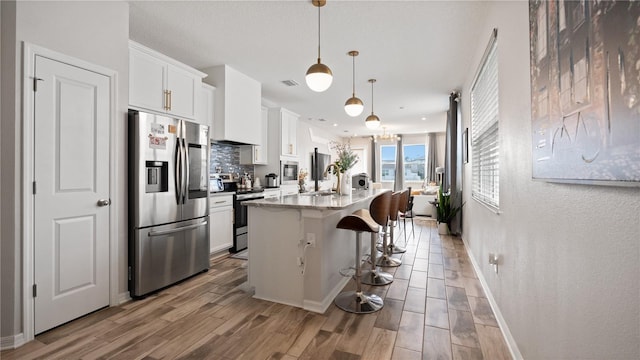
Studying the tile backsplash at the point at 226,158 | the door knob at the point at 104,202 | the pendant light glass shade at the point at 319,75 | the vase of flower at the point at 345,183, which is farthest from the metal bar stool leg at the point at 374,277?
the tile backsplash at the point at 226,158

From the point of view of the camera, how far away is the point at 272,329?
82.7 inches

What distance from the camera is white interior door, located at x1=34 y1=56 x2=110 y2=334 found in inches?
81.3

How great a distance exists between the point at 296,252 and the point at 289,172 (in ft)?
12.4

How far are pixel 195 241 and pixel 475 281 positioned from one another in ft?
9.97

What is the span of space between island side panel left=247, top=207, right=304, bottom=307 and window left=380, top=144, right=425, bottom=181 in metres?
8.81

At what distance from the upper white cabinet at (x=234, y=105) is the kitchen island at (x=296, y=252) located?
6.28 feet

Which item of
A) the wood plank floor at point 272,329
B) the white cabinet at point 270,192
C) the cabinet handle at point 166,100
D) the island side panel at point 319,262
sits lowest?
the wood plank floor at point 272,329

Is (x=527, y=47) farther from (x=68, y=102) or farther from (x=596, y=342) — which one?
(x=68, y=102)

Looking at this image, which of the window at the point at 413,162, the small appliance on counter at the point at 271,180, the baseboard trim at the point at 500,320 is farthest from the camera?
the window at the point at 413,162

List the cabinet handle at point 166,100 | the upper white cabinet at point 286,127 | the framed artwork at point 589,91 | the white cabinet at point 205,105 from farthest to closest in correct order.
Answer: the upper white cabinet at point 286,127 → the white cabinet at point 205,105 → the cabinet handle at point 166,100 → the framed artwork at point 589,91

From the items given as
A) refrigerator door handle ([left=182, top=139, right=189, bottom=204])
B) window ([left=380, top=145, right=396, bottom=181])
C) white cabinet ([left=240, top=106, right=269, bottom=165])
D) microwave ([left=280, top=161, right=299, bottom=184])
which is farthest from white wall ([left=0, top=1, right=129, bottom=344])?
→ window ([left=380, top=145, right=396, bottom=181])

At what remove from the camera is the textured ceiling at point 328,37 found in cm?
268

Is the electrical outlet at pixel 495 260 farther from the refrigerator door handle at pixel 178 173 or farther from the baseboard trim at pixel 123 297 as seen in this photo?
the baseboard trim at pixel 123 297

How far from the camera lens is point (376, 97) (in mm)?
5598
